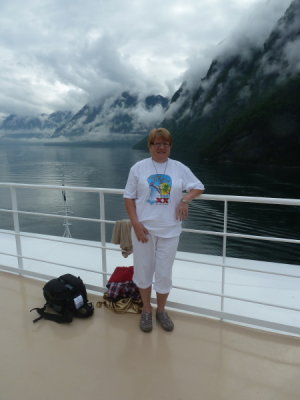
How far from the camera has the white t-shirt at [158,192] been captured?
1.79 m

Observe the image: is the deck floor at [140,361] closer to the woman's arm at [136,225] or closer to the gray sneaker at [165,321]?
the gray sneaker at [165,321]

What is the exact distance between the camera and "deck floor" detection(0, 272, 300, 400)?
4.87 ft

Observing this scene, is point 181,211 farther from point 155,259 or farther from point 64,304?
point 64,304

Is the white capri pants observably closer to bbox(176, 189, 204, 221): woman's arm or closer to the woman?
the woman

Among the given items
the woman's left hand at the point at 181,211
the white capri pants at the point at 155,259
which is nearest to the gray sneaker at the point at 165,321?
the white capri pants at the point at 155,259

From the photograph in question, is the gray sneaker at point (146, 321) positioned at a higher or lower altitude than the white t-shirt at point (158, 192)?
lower

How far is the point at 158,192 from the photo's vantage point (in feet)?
5.87

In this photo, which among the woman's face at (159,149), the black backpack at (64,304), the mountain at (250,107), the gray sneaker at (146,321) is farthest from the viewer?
the mountain at (250,107)

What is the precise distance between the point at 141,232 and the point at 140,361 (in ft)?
2.50

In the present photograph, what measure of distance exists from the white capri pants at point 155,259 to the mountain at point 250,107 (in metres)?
58.3

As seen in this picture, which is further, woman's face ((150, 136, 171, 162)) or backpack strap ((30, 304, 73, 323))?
backpack strap ((30, 304, 73, 323))

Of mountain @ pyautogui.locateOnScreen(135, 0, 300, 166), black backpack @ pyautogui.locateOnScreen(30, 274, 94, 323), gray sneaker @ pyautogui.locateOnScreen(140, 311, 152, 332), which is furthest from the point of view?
mountain @ pyautogui.locateOnScreen(135, 0, 300, 166)

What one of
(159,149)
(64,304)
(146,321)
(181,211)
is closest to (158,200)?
(181,211)

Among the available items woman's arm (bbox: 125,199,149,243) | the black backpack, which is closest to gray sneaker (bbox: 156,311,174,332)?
the black backpack
